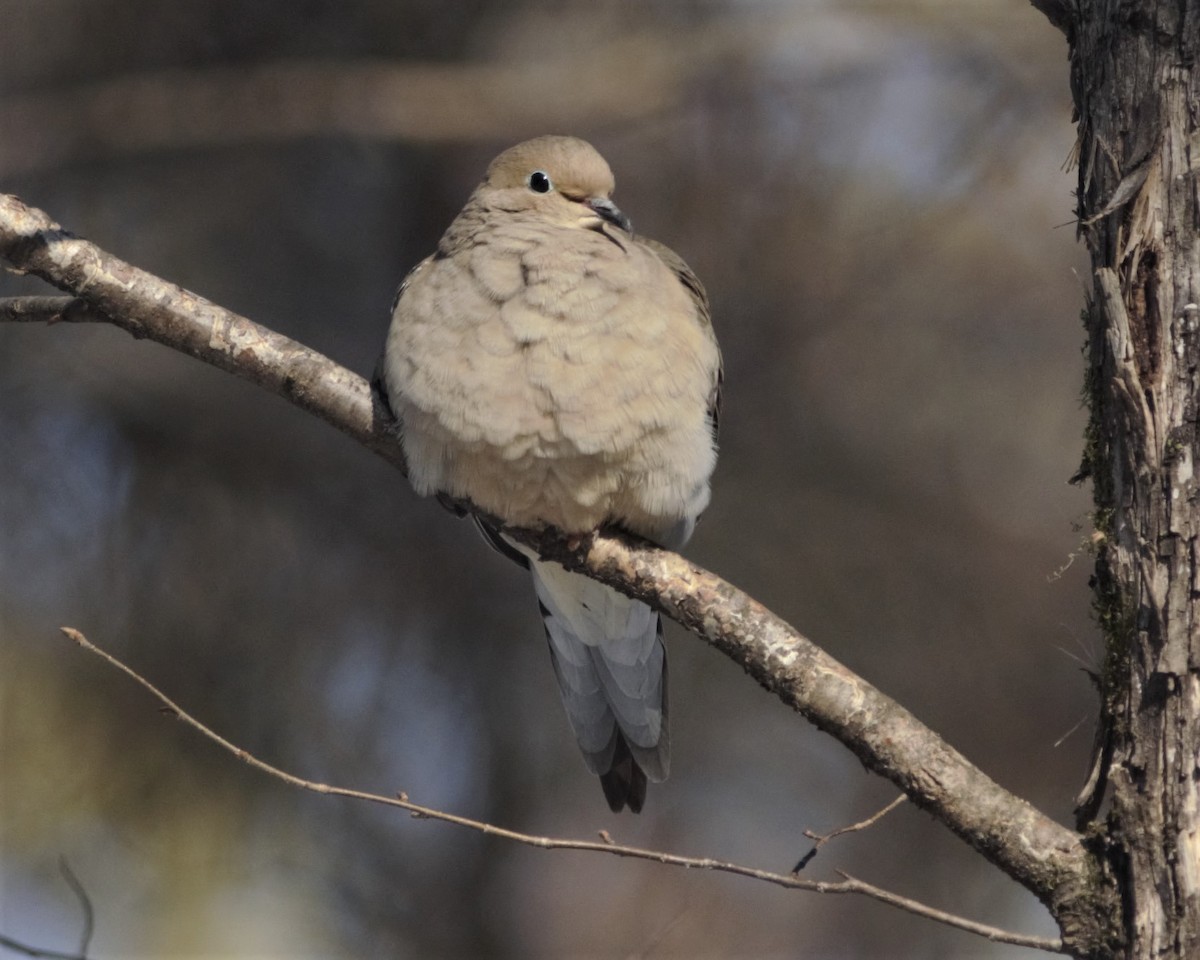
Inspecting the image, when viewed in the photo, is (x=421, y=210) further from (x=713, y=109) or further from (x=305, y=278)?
(x=713, y=109)

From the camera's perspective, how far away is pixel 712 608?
2633mm

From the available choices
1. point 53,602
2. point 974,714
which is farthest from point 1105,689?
point 53,602

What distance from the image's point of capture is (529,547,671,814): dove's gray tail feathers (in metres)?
3.56

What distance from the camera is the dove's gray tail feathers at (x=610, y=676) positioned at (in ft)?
11.7

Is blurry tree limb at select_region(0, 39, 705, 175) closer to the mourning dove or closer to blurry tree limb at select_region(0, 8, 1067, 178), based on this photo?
blurry tree limb at select_region(0, 8, 1067, 178)

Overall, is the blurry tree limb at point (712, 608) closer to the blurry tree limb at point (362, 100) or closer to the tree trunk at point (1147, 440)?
the tree trunk at point (1147, 440)

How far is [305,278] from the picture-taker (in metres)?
5.93

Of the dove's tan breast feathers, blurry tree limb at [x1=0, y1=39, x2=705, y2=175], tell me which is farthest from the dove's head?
blurry tree limb at [x1=0, y1=39, x2=705, y2=175]

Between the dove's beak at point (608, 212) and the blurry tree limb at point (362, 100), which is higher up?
the blurry tree limb at point (362, 100)

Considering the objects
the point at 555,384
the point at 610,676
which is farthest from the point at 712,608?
the point at 610,676

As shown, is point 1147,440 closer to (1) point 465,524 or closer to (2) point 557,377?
(2) point 557,377

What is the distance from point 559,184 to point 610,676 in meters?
1.34

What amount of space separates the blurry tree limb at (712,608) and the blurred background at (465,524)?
2.72m

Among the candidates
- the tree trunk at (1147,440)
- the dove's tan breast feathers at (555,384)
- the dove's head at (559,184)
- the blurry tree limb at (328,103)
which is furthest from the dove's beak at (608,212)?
the blurry tree limb at (328,103)
